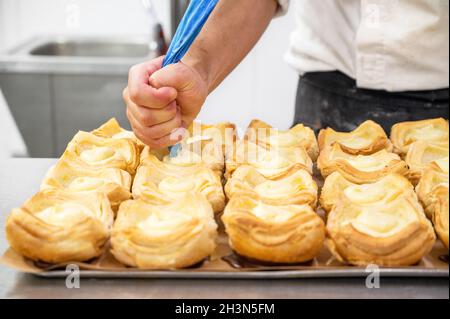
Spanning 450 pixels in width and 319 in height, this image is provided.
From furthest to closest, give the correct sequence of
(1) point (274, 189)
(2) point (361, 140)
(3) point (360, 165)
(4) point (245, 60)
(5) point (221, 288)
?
(4) point (245, 60) → (2) point (361, 140) → (3) point (360, 165) → (1) point (274, 189) → (5) point (221, 288)

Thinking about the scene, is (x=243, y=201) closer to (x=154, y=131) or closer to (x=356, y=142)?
(x=154, y=131)

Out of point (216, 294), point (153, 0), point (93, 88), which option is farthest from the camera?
Result: point (153, 0)

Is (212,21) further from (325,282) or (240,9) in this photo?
(325,282)

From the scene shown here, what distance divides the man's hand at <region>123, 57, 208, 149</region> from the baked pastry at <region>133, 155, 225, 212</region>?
113mm

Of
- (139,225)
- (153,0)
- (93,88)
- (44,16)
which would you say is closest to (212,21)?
(139,225)

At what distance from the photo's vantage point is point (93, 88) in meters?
3.39

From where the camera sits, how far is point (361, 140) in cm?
179

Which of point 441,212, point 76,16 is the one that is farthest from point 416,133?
point 76,16

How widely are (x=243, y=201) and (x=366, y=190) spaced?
0.86 ft

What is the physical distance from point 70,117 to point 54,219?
7.41ft

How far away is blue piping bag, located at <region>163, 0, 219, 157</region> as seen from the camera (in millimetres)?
1648

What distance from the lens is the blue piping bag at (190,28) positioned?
1.65 metres

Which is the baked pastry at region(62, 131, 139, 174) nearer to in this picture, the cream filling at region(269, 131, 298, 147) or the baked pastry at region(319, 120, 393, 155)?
the cream filling at region(269, 131, 298, 147)

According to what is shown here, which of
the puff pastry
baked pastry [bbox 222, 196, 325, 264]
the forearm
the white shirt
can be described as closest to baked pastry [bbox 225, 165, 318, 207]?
baked pastry [bbox 222, 196, 325, 264]
